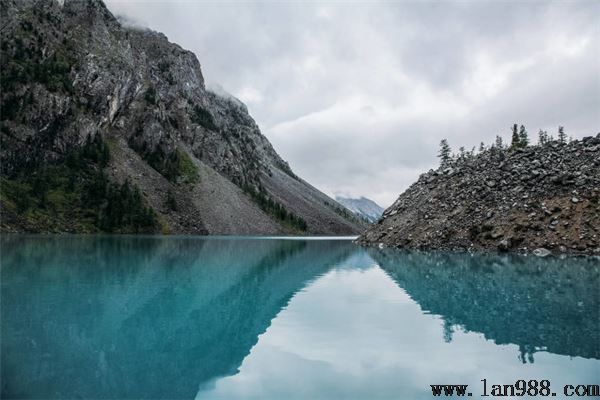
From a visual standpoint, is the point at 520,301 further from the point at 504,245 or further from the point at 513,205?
the point at 513,205

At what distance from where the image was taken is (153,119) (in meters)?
188

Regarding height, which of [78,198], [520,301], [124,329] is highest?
[78,198]

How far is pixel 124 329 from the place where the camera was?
18.3 meters

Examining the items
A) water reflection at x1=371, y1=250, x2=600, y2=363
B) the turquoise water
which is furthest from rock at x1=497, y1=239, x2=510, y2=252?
the turquoise water

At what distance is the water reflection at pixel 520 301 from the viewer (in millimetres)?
17547

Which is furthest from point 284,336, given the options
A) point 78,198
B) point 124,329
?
point 78,198

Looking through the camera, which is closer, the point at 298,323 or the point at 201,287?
the point at 298,323

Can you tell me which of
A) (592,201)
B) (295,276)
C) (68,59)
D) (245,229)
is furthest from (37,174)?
(592,201)

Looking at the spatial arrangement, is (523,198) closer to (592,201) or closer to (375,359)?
(592,201)

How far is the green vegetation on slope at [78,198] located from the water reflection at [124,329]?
102 meters

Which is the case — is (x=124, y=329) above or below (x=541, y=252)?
below

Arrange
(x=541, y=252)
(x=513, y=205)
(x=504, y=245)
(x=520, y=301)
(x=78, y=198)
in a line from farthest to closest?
(x=78, y=198)
(x=513, y=205)
(x=504, y=245)
(x=541, y=252)
(x=520, y=301)

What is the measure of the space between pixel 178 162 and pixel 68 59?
54306 mm

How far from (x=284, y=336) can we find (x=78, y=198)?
466 ft
